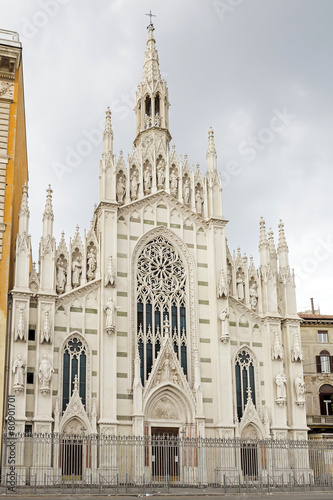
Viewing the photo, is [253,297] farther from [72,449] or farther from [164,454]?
[72,449]

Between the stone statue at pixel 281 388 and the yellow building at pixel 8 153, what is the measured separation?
1371 cm

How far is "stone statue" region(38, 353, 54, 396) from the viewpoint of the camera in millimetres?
29062

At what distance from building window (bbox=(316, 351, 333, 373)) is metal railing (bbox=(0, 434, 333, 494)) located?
1510 cm

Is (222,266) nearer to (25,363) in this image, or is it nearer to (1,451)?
(25,363)

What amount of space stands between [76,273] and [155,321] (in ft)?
15.3

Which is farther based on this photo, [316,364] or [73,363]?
[316,364]

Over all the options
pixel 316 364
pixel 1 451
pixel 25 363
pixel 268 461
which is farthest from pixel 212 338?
A: pixel 316 364

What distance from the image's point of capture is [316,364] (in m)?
47.8

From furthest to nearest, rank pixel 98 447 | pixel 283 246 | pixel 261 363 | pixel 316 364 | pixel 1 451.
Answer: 1. pixel 316 364
2. pixel 283 246
3. pixel 261 363
4. pixel 98 447
5. pixel 1 451

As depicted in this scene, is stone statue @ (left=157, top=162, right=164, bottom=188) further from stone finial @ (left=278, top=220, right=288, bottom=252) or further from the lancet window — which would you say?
stone finial @ (left=278, top=220, right=288, bottom=252)

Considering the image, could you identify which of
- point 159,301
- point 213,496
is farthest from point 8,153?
point 213,496

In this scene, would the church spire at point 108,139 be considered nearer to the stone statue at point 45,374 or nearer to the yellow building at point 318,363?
the stone statue at point 45,374

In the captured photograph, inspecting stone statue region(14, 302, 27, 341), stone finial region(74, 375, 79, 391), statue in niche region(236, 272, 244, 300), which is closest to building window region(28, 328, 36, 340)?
stone statue region(14, 302, 27, 341)

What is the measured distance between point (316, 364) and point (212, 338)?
17.3m
